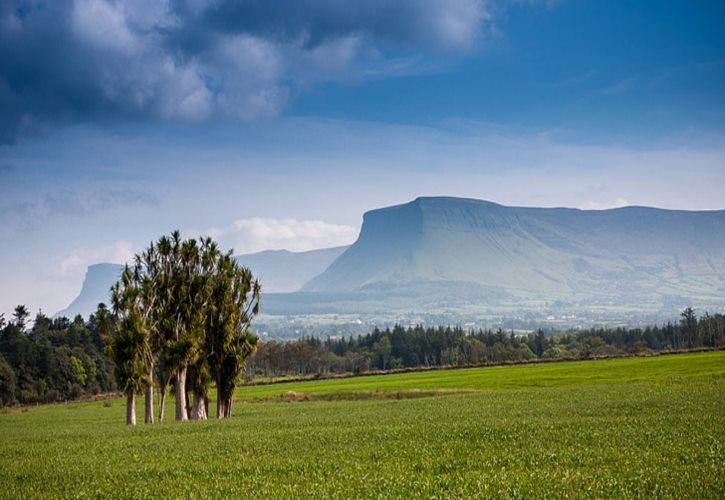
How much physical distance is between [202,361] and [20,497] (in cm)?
3864

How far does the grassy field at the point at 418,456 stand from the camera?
1869 centimetres

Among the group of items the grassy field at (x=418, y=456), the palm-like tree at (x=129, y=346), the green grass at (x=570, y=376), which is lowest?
the green grass at (x=570, y=376)

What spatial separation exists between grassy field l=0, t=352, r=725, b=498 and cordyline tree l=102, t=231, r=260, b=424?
1003 centimetres

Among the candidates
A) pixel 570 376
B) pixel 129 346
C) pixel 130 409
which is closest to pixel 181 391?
pixel 130 409

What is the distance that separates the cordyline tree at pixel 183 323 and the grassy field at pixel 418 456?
10.0 metres

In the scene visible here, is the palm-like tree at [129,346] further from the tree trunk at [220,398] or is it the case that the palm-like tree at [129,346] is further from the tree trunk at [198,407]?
the tree trunk at [220,398]

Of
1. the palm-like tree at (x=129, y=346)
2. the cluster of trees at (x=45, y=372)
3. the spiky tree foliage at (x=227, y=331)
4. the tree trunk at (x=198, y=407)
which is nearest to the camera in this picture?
the palm-like tree at (x=129, y=346)

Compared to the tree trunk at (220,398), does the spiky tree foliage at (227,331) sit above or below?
above

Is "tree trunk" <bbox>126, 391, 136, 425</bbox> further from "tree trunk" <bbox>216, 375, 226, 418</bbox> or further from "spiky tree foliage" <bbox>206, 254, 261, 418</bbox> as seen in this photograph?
"tree trunk" <bbox>216, 375, 226, 418</bbox>

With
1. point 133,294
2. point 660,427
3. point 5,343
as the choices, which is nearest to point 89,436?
point 133,294

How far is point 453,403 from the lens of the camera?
177 feet

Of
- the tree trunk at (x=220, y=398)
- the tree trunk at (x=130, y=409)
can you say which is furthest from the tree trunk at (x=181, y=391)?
the tree trunk at (x=130, y=409)

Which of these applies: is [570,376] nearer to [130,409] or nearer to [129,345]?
[130,409]

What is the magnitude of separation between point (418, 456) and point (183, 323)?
3847cm
